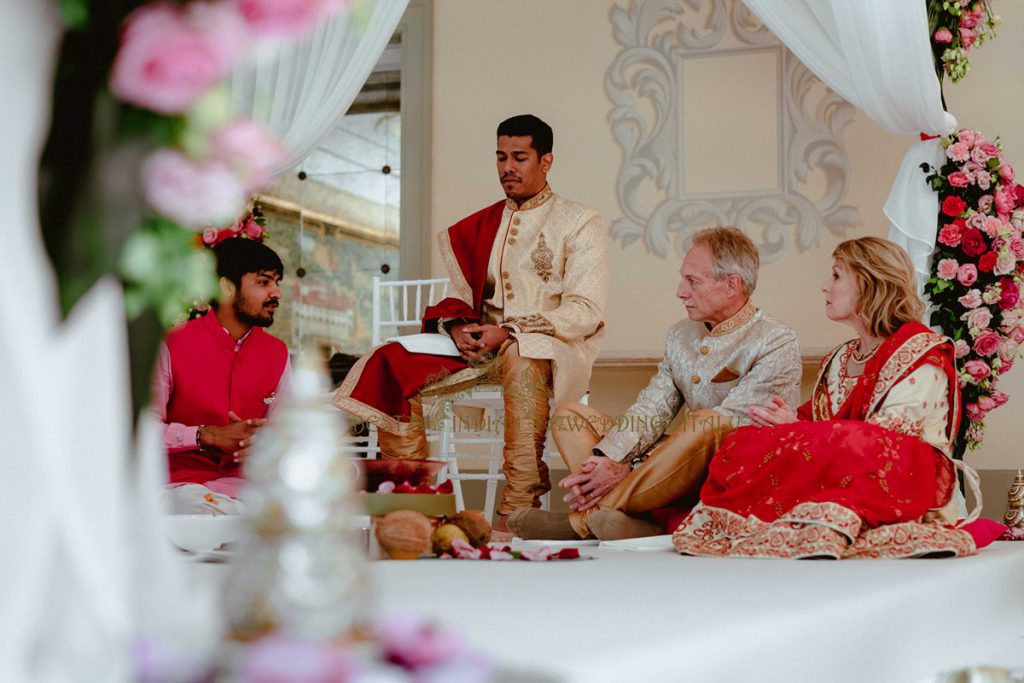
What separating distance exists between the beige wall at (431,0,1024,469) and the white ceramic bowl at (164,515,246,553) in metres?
3.52

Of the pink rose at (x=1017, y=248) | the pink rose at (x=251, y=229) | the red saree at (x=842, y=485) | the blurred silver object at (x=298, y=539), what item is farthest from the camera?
the pink rose at (x=251, y=229)

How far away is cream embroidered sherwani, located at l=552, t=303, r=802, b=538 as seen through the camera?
134 inches

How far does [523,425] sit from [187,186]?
303cm

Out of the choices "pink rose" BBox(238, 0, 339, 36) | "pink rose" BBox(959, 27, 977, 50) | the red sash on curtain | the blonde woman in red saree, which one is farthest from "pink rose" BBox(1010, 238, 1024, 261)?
"pink rose" BBox(238, 0, 339, 36)

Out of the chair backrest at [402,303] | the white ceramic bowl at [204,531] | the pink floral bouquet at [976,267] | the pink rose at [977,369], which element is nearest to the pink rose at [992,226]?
the pink floral bouquet at [976,267]

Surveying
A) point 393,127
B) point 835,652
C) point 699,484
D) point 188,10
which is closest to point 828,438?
point 699,484

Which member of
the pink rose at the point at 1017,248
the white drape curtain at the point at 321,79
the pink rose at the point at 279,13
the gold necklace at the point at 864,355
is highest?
the white drape curtain at the point at 321,79

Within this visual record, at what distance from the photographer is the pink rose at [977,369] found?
4.42 m

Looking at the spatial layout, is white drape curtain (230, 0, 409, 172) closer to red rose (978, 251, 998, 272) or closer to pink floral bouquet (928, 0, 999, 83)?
pink floral bouquet (928, 0, 999, 83)

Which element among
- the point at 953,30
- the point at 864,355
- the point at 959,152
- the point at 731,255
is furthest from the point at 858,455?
the point at 953,30

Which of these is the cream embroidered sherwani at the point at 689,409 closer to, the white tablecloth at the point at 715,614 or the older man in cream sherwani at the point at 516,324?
the older man in cream sherwani at the point at 516,324

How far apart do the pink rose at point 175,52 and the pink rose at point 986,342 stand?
13.2 feet

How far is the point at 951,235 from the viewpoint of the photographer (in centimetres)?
429

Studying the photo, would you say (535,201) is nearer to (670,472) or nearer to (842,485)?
(670,472)
